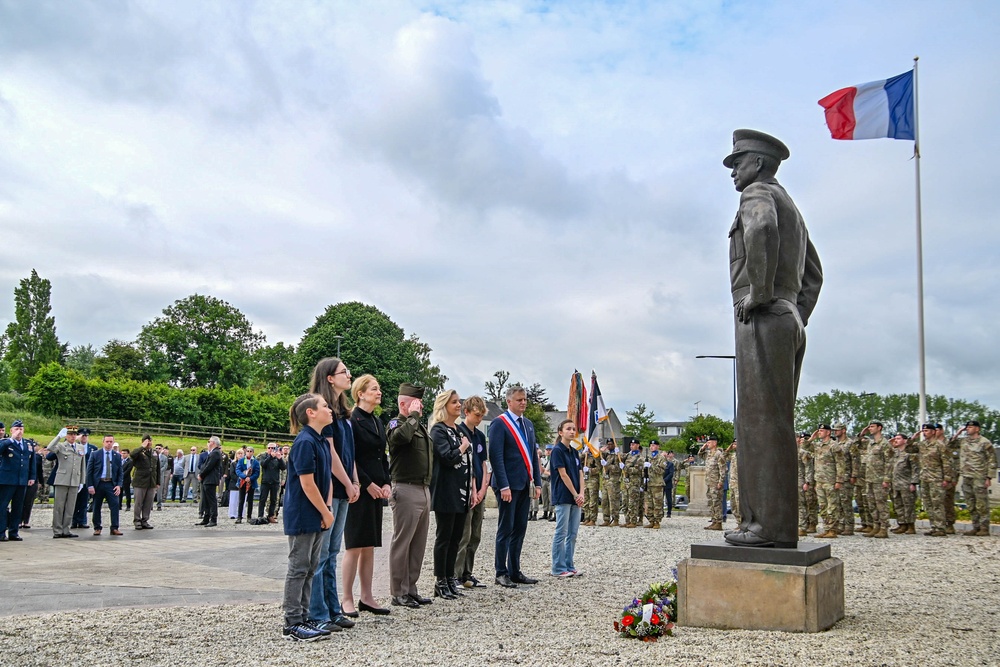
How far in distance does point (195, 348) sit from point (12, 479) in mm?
65248

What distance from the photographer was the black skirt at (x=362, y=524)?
6762 mm

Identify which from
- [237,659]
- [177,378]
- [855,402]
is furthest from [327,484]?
[855,402]

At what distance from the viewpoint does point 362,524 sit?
6770mm

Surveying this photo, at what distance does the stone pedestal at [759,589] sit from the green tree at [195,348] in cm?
7391

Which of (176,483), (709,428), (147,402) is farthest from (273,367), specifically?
(176,483)

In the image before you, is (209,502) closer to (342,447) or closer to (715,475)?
(715,475)

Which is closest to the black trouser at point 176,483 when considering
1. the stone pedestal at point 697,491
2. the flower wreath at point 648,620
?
the stone pedestal at point 697,491

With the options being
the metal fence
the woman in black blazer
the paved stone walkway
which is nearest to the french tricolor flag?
the paved stone walkway

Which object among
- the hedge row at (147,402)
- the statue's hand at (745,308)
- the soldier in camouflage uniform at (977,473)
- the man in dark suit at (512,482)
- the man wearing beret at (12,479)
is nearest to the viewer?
the statue's hand at (745,308)

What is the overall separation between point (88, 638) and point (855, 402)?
110865 mm

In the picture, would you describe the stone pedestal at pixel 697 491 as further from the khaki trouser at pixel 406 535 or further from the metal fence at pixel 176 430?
the metal fence at pixel 176 430

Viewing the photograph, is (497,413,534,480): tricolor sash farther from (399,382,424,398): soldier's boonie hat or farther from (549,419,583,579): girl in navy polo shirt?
(399,382,424,398): soldier's boonie hat

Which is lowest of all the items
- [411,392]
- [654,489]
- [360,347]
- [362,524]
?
[654,489]

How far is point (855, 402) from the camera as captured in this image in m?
105
